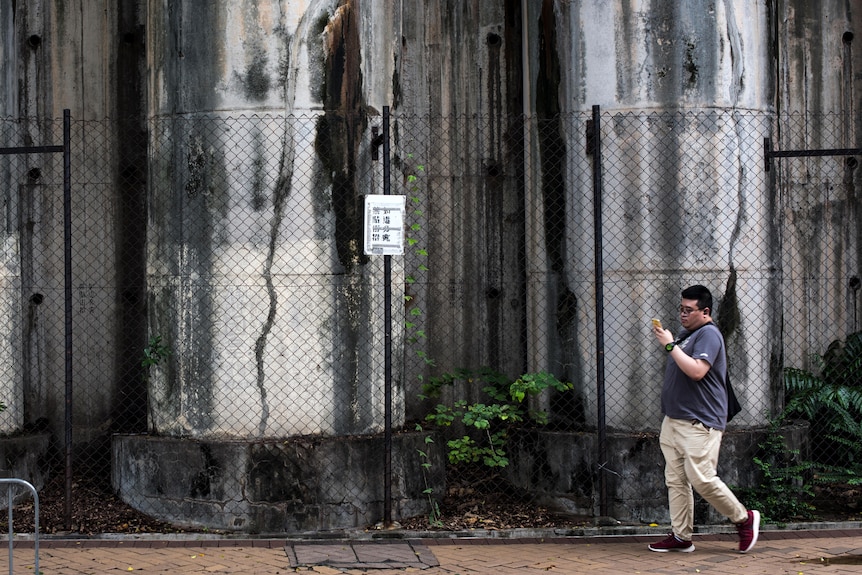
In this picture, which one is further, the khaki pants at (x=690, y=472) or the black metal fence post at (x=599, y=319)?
the black metal fence post at (x=599, y=319)

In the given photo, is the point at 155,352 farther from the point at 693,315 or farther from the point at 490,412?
the point at 693,315

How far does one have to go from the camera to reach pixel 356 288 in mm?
9781

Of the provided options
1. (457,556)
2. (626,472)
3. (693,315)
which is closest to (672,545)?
(626,472)

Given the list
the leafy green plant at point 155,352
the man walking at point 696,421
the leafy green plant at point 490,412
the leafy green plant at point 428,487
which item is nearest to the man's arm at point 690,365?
the man walking at point 696,421

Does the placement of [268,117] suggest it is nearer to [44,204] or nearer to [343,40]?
[343,40]

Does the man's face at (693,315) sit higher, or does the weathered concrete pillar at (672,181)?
the weathered concrete pillar at (672,181)

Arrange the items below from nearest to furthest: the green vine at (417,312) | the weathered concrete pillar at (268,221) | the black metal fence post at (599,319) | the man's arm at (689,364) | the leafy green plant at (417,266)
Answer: the man's arm at (689,364) < the weathered concrete pillar at (268,221) < the black metal fence post at (599,319) < the green vine at (417,312) < the leafy green plant at (417,266)

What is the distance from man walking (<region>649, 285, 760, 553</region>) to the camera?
8.47m

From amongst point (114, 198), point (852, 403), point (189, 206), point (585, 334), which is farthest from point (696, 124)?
point (114, 198)

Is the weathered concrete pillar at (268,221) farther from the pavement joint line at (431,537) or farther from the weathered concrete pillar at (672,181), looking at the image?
the weathered concrete pillar at (672,181)

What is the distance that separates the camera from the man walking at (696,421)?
8469 millimetres

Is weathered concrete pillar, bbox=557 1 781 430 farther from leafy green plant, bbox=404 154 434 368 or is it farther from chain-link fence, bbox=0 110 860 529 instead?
leafy green plant, bbox=404 154 434 368

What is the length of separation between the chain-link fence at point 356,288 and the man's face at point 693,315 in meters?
1.27

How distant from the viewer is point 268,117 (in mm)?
9633
